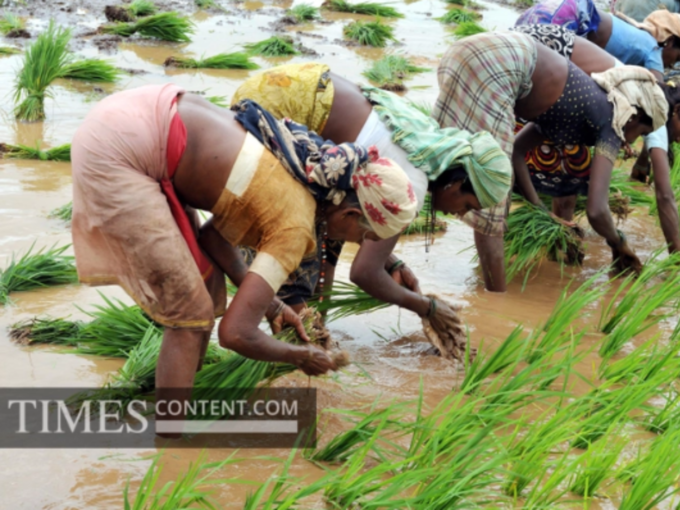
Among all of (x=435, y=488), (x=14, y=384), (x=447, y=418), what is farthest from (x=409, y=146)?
(x=14, y=384)

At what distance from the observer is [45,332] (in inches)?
124

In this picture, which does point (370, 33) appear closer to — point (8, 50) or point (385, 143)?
point (8, 50)

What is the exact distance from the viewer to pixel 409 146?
3027mm

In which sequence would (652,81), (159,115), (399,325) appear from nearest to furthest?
(159,115) → (399,325) → (652,81)

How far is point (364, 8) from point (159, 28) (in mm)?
3013

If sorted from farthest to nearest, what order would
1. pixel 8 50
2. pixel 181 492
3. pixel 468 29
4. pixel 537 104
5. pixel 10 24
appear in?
pixel 468 29
pixel 10 24
pixel 8 50
pixel 537 104
pixel 181 492

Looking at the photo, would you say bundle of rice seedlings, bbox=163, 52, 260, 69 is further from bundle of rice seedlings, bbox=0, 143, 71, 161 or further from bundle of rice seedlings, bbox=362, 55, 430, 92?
bundle of rice seedlings, bbox=0, 143, 71, 161

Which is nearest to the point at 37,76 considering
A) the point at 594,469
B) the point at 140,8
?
the point at 140,8

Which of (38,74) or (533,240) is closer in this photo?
(533,240)

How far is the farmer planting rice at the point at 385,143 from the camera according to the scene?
9.77ft

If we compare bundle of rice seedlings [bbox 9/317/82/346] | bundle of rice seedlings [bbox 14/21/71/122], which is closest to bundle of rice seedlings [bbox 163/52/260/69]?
bundle of rice seedlings [bbox 14/21/71/122]

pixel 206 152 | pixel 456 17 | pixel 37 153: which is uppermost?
pixel 206 152

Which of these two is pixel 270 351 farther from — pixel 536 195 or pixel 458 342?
pixel 536 195

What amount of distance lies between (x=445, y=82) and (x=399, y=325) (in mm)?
1070
